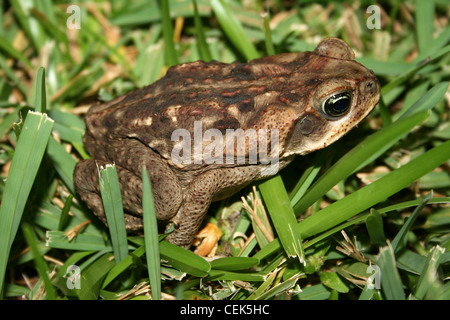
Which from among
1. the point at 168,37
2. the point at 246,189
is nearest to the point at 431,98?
the point at 246,189

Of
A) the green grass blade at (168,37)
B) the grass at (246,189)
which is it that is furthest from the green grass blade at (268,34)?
the green grass blade at (168,37)

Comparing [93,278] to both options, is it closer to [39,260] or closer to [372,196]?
[39,260]

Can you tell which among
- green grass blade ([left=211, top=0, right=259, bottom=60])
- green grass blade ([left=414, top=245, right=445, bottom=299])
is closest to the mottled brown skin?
green grass blade ([left=211, top=0, right=259, bottom=60])

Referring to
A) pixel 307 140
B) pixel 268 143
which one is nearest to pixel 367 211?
pixel 307 140

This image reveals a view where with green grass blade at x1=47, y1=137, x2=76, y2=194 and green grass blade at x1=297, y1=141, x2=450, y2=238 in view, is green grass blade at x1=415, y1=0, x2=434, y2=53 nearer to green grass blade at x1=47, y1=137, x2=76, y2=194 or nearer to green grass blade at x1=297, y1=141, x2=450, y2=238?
green grass blade at x1=297, y1=141, x2=450, y2=238
